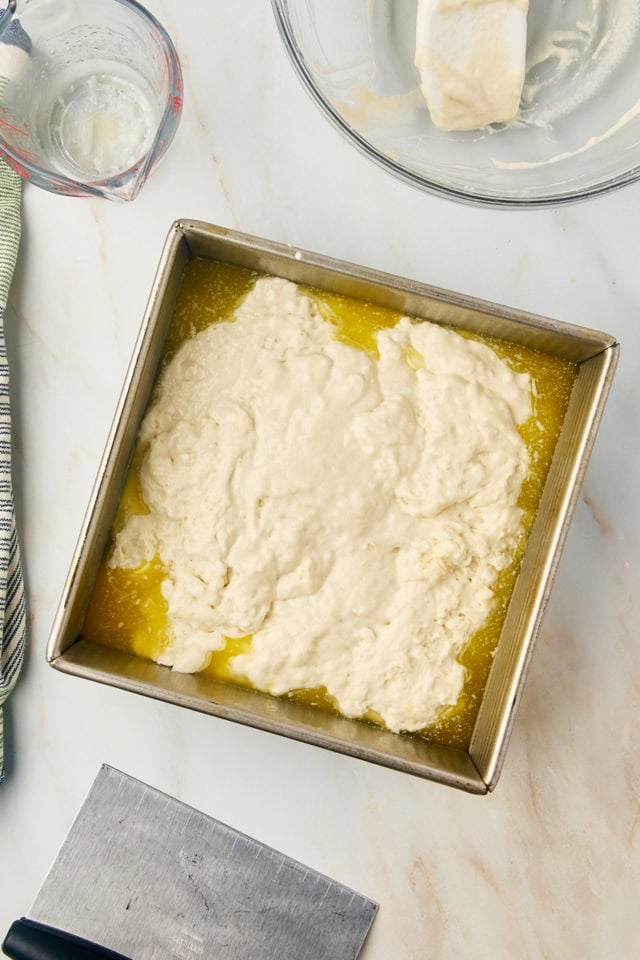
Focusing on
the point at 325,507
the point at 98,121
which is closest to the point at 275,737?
the point at 325,507

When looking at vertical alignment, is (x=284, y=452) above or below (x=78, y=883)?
above

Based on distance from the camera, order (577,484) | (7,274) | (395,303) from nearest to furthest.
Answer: (577,484), (395,303), (7,274)

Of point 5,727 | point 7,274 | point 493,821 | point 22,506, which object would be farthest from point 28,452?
point 493,821

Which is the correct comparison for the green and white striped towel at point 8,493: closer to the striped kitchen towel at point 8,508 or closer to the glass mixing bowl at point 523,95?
the striped kitchen towel at point 8,508

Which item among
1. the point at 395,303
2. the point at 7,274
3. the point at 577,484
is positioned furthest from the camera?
the point at 7,274

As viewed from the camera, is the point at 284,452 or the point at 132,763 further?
the point at 132,763

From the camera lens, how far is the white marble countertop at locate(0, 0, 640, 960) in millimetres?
1316

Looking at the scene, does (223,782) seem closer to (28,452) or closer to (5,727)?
(5,727)

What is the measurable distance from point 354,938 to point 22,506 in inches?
35.0

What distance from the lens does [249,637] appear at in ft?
3.82

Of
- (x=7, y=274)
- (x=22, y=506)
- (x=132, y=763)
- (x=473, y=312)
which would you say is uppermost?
(x=473, y=312)

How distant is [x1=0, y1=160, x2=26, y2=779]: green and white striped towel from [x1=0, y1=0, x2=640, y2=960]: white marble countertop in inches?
1.3

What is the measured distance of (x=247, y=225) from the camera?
1.33 meters

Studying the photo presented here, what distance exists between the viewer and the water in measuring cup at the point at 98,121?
128cm
